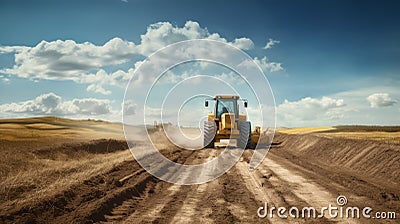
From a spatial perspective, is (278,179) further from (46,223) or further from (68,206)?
(46,223)

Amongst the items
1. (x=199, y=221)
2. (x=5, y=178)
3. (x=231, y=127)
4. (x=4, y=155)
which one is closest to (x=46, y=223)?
(x=199, y=221)

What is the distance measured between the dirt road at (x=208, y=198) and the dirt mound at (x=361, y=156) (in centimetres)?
60

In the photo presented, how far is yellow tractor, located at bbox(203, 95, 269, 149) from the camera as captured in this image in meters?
21.9

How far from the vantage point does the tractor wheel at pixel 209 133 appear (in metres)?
22.1

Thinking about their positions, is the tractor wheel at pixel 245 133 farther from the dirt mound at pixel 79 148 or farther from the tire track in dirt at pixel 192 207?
the tire track in dirt at pixel 192 207

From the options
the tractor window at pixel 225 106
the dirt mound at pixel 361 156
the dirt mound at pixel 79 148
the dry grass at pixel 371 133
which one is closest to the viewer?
the dirt mound at pixel 361 156

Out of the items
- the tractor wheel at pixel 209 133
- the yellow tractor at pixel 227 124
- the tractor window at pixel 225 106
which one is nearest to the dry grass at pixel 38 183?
the tractor wheel at pixel 209 133

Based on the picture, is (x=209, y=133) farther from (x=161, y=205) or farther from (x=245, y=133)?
(x=161, y=205)

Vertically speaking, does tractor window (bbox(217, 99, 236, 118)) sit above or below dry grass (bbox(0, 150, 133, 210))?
above

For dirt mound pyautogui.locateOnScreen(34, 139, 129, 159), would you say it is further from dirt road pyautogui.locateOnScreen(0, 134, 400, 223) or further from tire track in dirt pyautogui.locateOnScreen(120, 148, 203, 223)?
tire track in dirt pyautogui.locateOnScreen(120, 148, 203, 223)

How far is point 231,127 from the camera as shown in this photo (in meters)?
21.8

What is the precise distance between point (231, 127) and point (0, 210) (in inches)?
641

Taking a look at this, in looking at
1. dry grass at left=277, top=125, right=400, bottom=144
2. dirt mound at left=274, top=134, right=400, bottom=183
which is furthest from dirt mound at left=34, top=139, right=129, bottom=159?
dry grass at left=277, top=125, right=400, bottom=144

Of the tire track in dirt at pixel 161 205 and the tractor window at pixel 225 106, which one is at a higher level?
the tractor window at pixel 225 106
